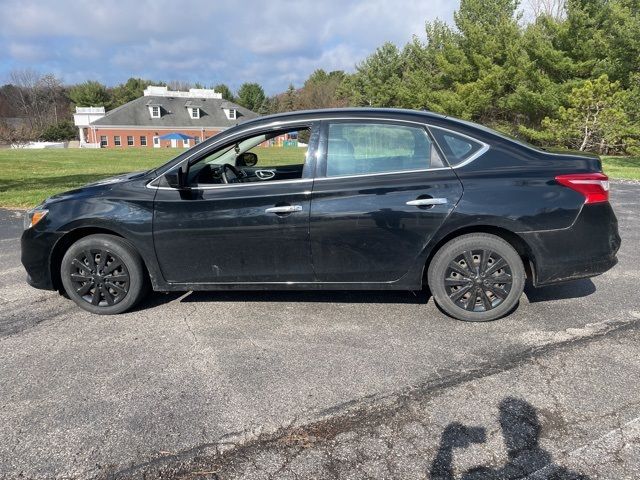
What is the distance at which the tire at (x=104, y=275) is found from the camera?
401 centimetres

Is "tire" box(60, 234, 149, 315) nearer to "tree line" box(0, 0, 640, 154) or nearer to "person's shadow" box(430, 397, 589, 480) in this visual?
"person's shadow" box(430, 397, 589, 480)

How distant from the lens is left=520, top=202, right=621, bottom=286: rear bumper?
3678 millimetres

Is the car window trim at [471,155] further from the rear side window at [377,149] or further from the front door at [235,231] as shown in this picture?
the front door at [235,231]

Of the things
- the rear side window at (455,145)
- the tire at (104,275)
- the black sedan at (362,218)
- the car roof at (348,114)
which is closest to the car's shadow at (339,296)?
the tire at (104,275)

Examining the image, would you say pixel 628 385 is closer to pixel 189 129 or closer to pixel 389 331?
pixel 389 331

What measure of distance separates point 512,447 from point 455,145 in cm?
227

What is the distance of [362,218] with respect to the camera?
369 cm

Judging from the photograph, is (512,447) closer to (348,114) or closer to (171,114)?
(348,114)

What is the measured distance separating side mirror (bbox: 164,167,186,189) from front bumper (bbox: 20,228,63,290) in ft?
3.49

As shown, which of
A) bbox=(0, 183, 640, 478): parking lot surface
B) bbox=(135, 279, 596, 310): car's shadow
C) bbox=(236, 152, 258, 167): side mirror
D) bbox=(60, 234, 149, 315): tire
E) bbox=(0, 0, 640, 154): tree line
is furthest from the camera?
bbox=(0, 0, 640, 154): tree line

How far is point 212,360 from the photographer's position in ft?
10.9

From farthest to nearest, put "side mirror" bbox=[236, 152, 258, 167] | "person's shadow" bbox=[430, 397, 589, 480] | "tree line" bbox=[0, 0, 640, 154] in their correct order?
1. "tree line" bbox=[0, 0, 640, 154]
2. "side mirror" bbox=[236, 152, 258, 167]
3. "person's shadow" bbox=[430, 397, 589, 480]

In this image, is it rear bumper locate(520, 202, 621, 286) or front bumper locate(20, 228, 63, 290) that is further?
front bumper locate(20, 228, 63, 290)

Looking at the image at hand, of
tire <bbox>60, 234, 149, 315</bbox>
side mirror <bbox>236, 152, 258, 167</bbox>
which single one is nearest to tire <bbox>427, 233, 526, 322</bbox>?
side mirror <bbox>236, 152, 258, 167</bbox>
